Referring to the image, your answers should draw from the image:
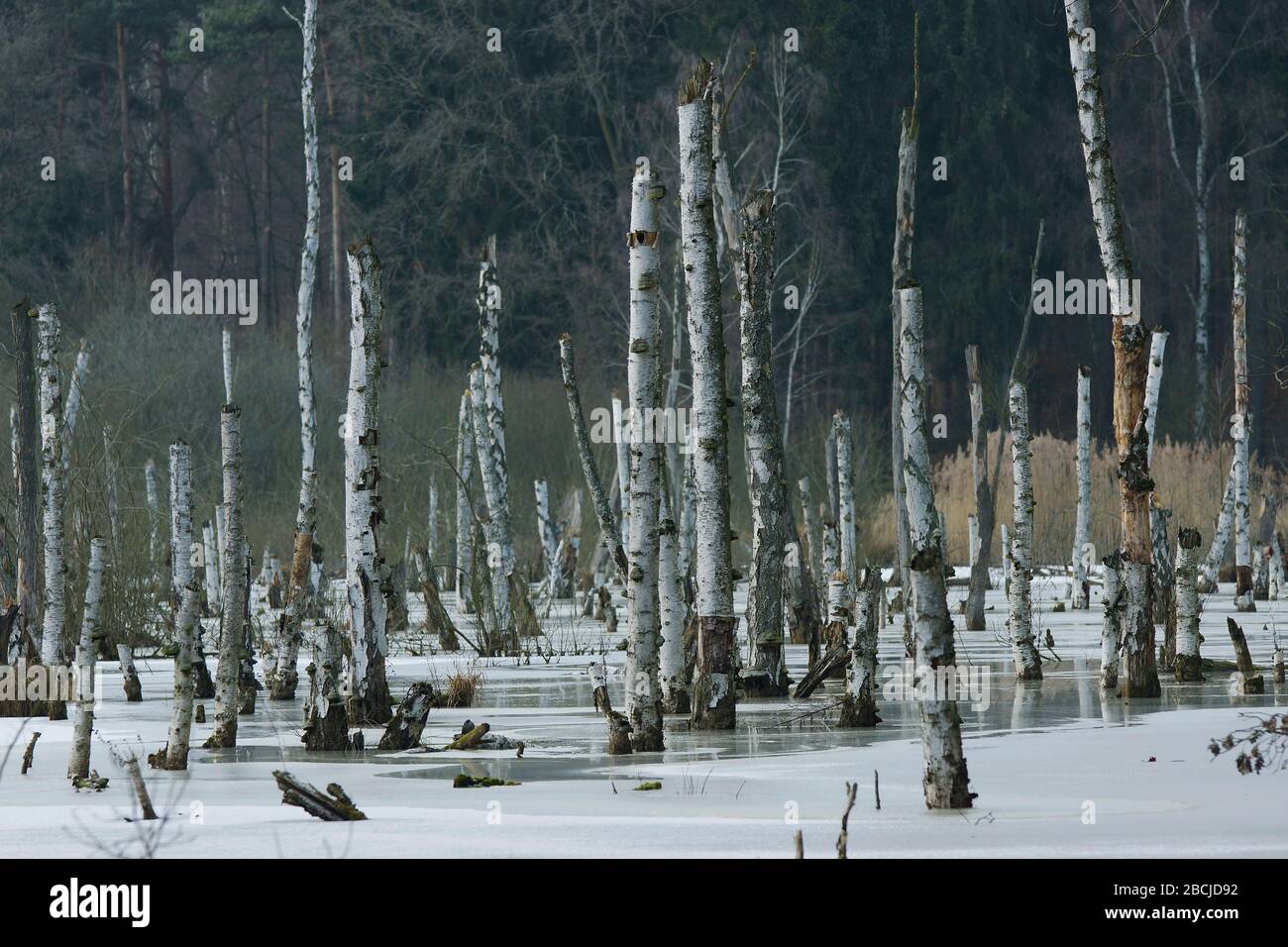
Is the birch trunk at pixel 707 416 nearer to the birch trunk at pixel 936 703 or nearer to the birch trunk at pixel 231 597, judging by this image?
the birch trunk at pixel 231 597

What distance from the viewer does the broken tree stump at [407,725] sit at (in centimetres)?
898

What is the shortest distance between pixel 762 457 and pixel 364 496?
2937 millimetres

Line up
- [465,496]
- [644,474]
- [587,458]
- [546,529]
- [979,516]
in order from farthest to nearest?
1. [546,529]
2. [465,496]
3. [979,516]
4. [587,458]
5. [644,474]

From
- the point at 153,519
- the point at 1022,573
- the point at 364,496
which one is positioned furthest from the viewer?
the point at 153,519

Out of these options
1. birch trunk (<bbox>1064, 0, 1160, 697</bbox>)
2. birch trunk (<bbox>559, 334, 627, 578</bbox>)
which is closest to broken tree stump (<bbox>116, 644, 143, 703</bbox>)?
birch trunk (<bbox>559, 334, 627, 578</bbox>)

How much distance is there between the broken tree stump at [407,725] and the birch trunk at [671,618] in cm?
117

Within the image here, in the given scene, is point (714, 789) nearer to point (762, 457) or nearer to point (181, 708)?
point (181, 708)

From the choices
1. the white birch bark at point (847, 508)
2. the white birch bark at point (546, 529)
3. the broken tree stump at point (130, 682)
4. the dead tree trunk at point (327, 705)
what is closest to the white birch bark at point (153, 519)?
the broken tree stump at point (130, 682)

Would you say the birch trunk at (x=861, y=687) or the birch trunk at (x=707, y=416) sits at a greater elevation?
the birch trunk at (x=707, y=416)

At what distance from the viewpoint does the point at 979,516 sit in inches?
730

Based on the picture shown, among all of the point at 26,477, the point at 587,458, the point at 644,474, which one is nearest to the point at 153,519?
the point at 26,477
